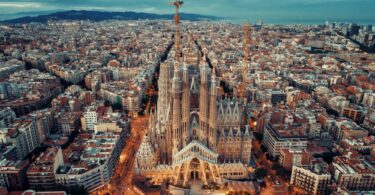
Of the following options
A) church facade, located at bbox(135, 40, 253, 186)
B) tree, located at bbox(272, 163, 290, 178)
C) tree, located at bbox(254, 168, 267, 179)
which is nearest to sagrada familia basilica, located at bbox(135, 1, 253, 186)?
church facade, located at bbox(135, 40, 253, 186)

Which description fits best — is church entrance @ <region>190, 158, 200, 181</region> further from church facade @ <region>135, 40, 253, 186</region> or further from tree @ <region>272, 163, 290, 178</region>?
tree @ <region>272, 163, 290, 178</region>

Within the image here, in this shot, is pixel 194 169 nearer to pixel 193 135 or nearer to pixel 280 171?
pixel 193 135

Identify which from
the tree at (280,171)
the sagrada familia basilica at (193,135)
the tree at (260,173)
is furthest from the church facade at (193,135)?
the tree at (280,171)

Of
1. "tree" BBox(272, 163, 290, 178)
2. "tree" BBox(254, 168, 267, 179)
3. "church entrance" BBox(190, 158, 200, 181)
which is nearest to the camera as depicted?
Result: "church entrance" BBox(190, 158, 200, 181)


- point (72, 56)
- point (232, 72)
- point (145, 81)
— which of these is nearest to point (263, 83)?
point (232, 72)

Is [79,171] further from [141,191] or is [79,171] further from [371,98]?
[371,98]

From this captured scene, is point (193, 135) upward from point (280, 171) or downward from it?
upward

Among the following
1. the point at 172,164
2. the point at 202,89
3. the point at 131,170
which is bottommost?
the point at 131,170

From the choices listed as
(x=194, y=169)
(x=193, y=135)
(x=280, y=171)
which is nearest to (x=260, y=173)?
(x=280, y=171)

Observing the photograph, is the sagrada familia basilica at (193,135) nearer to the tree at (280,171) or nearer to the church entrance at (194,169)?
the church entrance at (194,169)
